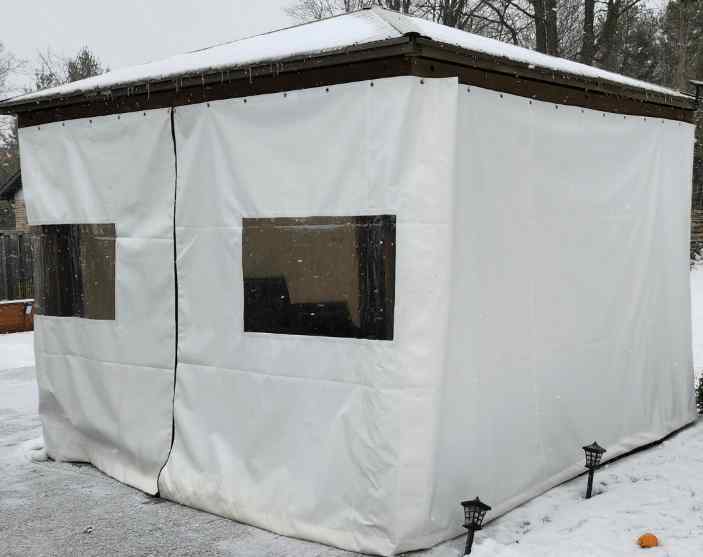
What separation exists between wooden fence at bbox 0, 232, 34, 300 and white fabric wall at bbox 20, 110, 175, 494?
10517mm

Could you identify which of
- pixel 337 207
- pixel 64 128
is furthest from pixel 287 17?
pixel 337 207

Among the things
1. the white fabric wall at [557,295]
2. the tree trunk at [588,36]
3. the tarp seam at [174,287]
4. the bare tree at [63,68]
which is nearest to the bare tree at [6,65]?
the bare tree at [63,68]

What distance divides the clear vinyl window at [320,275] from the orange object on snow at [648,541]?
1.55 meters

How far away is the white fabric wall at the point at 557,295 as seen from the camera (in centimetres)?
421

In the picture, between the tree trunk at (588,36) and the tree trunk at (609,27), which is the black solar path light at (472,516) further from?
the tree trunk at (609,27)

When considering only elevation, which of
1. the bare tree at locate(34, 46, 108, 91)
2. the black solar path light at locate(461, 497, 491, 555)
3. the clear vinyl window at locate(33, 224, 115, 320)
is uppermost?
the bare tree at locate(34, 46, 108, 91)

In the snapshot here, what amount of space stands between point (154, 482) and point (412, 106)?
2789 millimetres

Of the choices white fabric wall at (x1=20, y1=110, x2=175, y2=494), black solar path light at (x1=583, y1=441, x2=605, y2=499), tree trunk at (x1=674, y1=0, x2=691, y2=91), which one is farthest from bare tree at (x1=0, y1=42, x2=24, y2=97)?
black solar path light at (x1=583, y1=441, x2=605, y2=499)

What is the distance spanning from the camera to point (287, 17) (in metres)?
25.4

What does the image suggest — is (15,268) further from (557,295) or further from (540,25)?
(557,295)

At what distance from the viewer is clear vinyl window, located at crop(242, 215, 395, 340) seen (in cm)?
395

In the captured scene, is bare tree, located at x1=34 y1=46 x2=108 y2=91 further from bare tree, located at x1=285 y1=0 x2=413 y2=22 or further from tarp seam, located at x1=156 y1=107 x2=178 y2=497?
tarp seam, located at x1=156 y1=107 x2=178 y2=497

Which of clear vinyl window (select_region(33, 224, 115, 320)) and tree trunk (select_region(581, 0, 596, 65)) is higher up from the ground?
tree trunk (select_region(581, 0, 596, 65))

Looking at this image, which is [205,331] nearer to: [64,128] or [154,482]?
[154,482]
